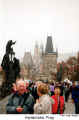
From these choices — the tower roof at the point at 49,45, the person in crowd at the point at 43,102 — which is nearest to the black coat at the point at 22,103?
the person in crowd at the point at 43,102

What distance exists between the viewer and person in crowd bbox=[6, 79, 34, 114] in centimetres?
457

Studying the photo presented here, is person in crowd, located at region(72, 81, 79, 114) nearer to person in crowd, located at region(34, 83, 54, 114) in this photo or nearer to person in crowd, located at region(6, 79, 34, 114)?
person in crowd, located at region(34, 83, 54, 114)

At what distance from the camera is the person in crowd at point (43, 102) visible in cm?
449

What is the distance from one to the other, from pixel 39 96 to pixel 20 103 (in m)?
0.52

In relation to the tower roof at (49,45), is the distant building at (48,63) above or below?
below

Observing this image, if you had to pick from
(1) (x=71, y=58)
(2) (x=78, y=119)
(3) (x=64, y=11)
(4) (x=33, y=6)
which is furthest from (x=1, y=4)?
(2) (x=78, y=119)

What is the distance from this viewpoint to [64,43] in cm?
484

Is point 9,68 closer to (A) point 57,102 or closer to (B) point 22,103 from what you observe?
(B) point 22,103

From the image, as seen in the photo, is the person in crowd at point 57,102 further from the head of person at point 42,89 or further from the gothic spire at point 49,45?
the gothic spire at point 49,45

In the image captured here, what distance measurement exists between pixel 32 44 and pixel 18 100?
1531 millimetres

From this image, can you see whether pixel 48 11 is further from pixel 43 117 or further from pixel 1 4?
pixel 43 117

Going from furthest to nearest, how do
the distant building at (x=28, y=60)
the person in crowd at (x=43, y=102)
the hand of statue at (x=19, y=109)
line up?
the distant building at (x=28, y=60)
the hand of statue at (x=19, y=109)
the person in crowd at (x=43, y=102)

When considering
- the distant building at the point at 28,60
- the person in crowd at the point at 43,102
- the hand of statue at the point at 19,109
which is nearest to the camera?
the person in crowd at the point at 43,102

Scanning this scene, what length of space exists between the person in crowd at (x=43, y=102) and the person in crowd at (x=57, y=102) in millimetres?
111
